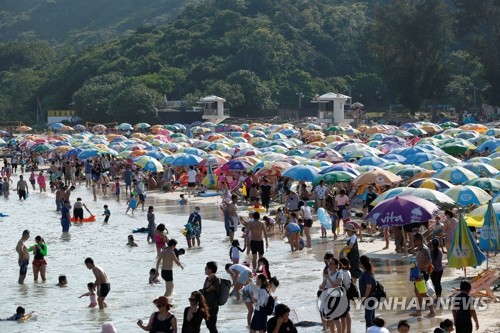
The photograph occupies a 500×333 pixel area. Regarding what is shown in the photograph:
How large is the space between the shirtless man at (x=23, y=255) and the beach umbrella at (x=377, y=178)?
859 cm

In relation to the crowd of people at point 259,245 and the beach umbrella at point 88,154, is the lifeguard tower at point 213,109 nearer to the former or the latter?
the beach umbrella at point 88,154

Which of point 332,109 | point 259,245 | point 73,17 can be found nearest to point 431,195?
point 259,245

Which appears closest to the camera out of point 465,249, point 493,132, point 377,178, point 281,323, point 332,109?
point 281,323

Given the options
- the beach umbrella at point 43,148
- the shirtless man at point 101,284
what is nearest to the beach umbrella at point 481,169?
the shirtless man at point 101,284

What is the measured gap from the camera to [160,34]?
335 feet

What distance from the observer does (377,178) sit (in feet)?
80.6

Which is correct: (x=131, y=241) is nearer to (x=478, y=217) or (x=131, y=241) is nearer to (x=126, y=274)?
(x=126, y=274)

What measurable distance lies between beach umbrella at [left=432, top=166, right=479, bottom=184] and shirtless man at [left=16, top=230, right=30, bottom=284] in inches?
383

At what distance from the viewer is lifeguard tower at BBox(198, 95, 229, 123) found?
73562mm

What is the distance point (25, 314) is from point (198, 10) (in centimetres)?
9173

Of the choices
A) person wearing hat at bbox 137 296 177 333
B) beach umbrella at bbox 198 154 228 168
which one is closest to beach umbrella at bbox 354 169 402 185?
beach umbrella at bbox 198 154 228 168

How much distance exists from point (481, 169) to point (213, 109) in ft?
163

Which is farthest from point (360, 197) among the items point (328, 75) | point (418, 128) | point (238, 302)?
point (328, 75)
